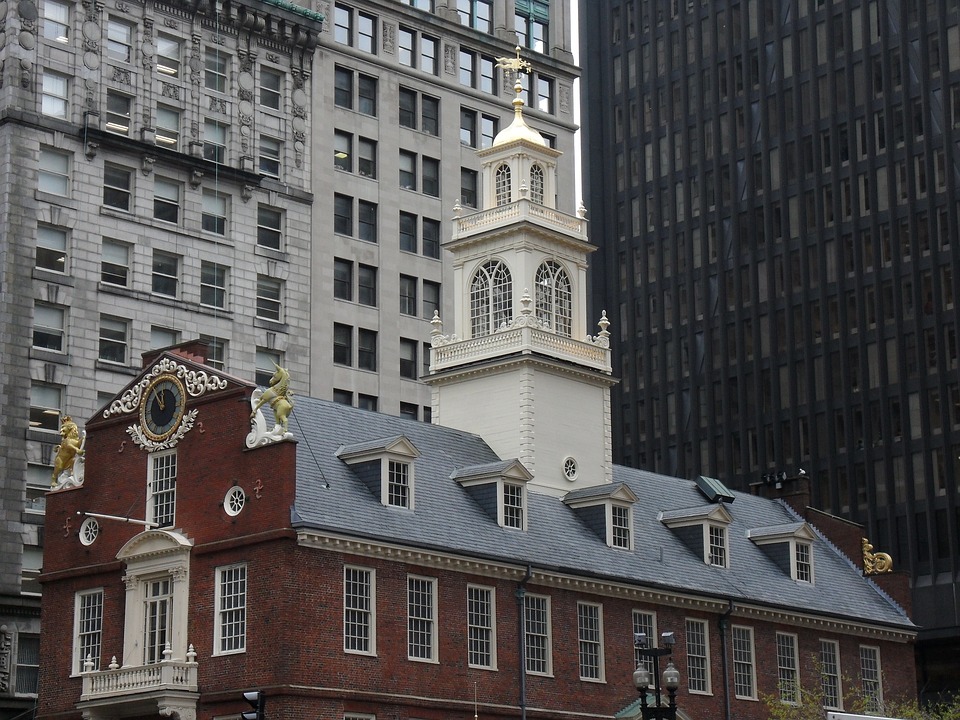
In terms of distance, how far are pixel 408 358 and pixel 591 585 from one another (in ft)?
112

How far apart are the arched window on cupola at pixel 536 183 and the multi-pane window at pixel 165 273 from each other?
810 inches

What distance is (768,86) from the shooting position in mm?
131500

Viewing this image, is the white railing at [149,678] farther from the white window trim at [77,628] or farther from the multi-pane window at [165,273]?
the multi-pane window at [165,273]

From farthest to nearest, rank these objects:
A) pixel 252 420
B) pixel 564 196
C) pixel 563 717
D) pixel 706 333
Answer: pixel 706 333 < pixel 564 196 < pixel 563 717 < pixel 252 420

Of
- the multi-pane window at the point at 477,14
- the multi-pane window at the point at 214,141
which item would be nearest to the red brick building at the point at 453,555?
the multi-pane window at the point at 214,141

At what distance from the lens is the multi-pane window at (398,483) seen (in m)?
56.3

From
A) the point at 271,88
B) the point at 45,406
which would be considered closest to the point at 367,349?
the point at 271,88

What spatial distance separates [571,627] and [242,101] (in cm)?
3775

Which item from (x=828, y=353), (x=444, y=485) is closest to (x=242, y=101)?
(x=444, y=485)

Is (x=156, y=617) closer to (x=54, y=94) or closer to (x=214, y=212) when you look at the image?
(x=54, y=94)

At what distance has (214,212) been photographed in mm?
85938

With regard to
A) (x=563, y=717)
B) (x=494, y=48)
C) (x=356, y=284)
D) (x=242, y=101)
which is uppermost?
(x=494, y=48)

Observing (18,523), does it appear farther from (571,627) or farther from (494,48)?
(494,48)

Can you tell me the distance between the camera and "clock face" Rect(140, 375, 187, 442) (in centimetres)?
5619
